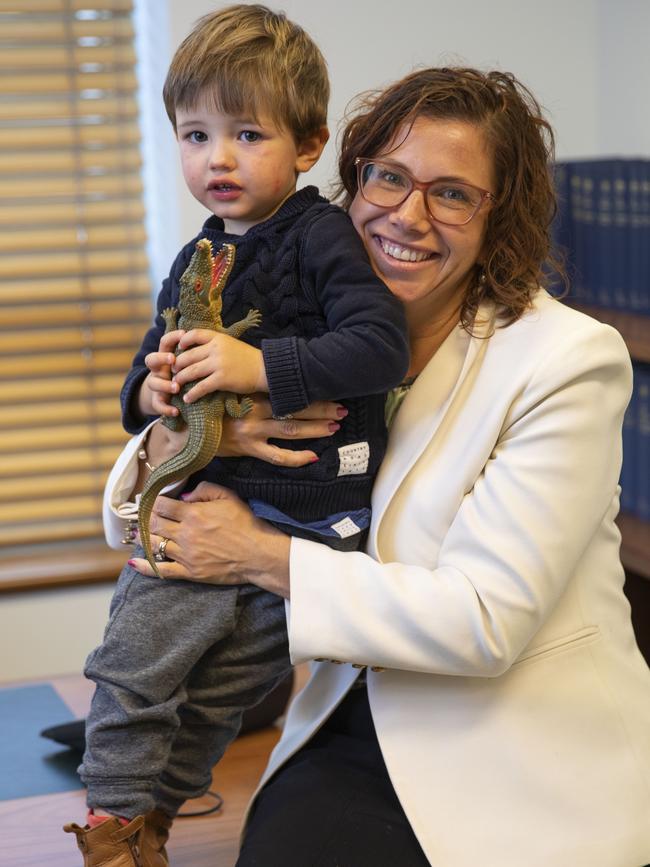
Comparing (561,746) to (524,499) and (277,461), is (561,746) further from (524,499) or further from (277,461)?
(277,461)

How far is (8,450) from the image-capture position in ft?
11.1

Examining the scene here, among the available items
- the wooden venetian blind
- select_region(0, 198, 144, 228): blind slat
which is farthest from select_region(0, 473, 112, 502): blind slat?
select_region(0, 198, 144, 228): blind slat

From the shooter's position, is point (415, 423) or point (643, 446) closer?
point (415, 423)

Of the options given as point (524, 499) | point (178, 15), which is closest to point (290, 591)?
point (524, 499)

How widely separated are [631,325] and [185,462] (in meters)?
1.53

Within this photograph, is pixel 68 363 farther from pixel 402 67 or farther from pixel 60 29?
pixel 402 67

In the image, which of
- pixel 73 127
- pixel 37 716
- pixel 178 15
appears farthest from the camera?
pixel 73 127

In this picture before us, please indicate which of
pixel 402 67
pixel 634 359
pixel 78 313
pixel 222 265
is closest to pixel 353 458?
pixel 222 265

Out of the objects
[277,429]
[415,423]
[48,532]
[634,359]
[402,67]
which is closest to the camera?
[277,429]

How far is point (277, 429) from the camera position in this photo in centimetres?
157

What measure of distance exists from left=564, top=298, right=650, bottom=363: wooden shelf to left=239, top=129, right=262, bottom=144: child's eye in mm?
1243

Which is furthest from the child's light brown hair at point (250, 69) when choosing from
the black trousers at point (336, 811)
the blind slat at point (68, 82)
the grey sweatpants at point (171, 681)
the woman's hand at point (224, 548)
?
the blind slat at point (68, 82)

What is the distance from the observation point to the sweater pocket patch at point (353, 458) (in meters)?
1.61

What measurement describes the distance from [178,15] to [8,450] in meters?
1.32
